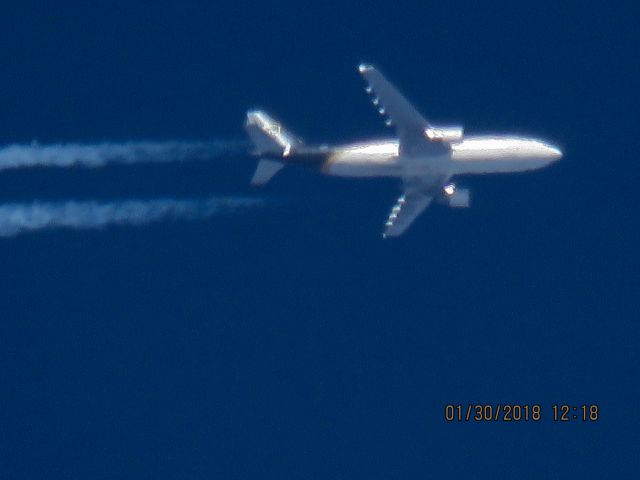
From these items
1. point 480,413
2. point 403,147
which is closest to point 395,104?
point 403,147

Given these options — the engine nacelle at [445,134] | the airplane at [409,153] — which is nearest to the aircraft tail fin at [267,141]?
the airplane at [409,153]

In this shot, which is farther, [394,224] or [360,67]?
[394,224]

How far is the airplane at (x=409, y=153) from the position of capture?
498 ft

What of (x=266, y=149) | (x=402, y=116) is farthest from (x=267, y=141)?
(x=402, y=116)

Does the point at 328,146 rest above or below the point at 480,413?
above

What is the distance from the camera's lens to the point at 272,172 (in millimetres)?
154000

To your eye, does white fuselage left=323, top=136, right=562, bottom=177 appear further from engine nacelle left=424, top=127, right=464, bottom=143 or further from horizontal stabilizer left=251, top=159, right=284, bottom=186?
horizontal stabilizer left=251, top=159, right=284, bottom=186

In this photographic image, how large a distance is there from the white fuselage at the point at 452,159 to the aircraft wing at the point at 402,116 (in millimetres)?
623

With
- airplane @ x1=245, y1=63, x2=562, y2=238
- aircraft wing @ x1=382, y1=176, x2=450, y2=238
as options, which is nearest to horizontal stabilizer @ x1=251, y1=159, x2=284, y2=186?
airplane @ x1=245, y1=63, x2=562, y2=238

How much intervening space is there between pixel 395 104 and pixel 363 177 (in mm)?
5324

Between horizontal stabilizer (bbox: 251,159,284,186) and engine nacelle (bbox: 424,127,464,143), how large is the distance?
948cm

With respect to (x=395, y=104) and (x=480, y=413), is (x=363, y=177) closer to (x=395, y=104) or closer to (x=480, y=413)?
(x=395, y=104)

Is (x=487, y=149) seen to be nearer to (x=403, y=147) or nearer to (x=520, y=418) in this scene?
(x=403, y=147)

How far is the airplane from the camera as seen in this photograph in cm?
15188
